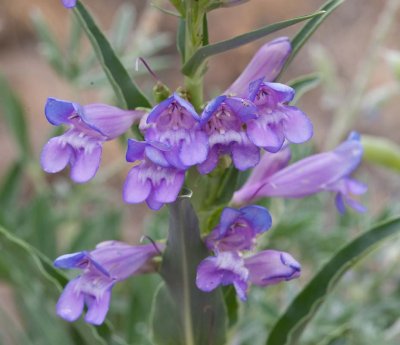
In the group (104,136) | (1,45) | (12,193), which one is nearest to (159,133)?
(104,136)

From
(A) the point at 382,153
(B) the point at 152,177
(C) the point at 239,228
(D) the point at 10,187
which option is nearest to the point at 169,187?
(B) the point at 152,177

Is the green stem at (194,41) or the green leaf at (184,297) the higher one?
the green stem at (194,41)

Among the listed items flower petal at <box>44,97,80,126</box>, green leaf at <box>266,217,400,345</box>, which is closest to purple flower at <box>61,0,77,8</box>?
flower petal at <box>44,97,80,126</box>

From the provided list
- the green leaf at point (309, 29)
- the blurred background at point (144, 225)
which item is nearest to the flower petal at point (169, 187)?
the green leaf at point (309, 29)

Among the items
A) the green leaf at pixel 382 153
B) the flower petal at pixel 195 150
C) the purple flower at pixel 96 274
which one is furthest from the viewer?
the green leaf at pixel 382 153

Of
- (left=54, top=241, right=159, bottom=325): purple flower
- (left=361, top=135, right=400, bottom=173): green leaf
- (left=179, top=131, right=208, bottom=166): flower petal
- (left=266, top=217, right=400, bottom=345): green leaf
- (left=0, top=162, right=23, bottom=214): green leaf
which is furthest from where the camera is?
(left=0, top=162, right=23, bottom=214): green leaf

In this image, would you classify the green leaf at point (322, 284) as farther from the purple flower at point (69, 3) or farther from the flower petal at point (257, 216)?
the purple flower at point (69, 3)

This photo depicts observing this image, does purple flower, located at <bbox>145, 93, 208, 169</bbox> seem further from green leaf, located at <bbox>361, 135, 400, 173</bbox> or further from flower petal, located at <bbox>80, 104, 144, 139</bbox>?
green leaf, located at <bbox>361, 135, 400, 173</bbox>
